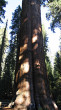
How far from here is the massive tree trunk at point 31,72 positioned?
4105 millimetres

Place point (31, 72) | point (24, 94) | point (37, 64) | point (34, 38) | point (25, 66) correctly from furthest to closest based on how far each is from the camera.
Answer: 1. point (34, 38)
2. point (37, 64)
3. point (31, 72)
4. point (25, 66)
5. point (24, 94)

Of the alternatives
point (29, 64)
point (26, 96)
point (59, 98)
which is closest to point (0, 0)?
point (29, 64)

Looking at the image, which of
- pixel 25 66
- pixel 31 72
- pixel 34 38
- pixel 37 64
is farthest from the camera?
pixel 34 38

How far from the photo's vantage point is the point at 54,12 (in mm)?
14984

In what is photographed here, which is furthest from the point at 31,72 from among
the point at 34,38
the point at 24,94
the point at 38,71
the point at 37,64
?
the point at 34,38

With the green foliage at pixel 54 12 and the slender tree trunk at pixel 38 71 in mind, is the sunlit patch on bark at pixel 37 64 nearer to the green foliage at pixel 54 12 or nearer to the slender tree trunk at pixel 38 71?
the slender tree trunk at pixel 38 71

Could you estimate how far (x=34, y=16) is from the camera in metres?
6.86

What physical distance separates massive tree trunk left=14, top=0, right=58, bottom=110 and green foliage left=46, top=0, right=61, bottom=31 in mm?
7953

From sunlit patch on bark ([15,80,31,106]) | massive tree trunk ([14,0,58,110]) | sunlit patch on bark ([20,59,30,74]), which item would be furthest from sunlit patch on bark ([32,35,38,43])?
sunlit patch on bark ([15,80,31,106])

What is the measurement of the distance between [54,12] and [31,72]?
1272 centimetres

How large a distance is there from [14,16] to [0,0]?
40.8 ft

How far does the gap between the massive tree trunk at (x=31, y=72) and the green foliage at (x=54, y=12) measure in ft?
26.1

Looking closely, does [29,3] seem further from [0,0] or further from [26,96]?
[26,96]

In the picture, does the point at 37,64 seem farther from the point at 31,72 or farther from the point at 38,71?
the point at 31,72
